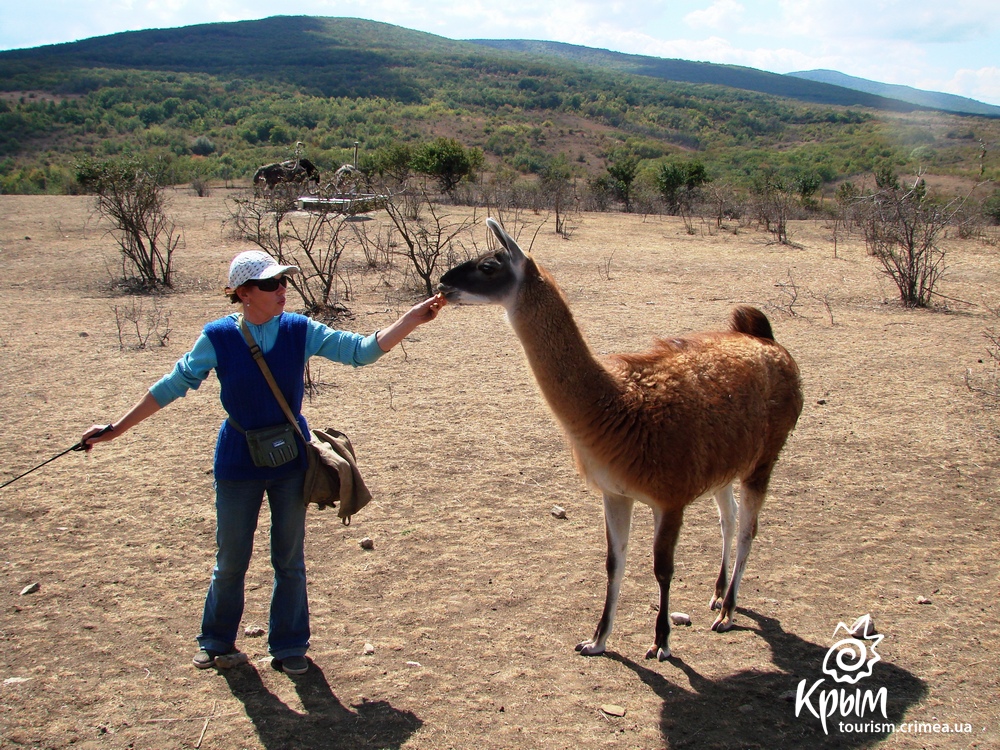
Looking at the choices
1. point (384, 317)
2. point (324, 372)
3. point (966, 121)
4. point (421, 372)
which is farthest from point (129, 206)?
point (966, 121)

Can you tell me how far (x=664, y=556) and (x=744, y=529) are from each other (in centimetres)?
80

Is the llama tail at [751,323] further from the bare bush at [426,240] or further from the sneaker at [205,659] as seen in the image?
the bare bush at [426,240]

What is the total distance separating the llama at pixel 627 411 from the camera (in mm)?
3562

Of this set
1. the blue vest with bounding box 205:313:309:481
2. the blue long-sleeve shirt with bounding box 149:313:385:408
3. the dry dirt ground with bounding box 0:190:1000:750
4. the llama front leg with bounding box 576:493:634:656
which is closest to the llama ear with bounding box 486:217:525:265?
the blue long-sleeve shirt with bounding box 149:313:385:408

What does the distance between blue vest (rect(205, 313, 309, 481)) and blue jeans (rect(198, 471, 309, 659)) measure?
89 mm

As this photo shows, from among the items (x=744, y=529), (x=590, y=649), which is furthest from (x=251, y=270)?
(x=744, y=529)

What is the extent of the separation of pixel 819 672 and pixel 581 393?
6.05 feet

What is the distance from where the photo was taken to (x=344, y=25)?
438 feet

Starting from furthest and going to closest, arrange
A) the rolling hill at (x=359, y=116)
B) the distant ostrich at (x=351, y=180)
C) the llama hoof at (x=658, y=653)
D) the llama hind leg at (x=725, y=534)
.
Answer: the rolling hill at (x=359, y=116)
the distant ostrich at (x=351, y=180)
the llama hind leg at (x=725, y=534)
the llama hoof at (x=658, y=653)

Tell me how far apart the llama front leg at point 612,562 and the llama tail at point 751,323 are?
4.94 feet

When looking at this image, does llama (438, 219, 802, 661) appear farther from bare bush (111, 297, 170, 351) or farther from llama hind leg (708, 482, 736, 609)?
bare bush (111, 297, 170, 351)

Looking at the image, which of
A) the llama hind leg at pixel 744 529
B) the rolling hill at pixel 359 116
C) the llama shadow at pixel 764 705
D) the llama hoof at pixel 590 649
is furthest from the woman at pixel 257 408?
the rolling hill at pixel 359 116

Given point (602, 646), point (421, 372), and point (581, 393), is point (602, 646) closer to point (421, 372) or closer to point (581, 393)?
point (581, 393)

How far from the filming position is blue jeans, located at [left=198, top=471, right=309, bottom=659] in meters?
3.37
